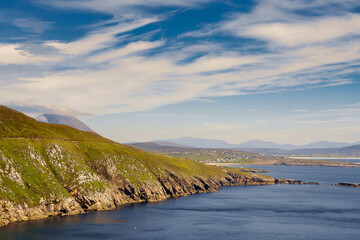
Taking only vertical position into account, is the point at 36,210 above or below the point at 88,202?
above

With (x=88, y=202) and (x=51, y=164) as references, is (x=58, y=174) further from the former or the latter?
(x=88, y=202)

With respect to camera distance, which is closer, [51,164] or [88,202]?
[88,202]

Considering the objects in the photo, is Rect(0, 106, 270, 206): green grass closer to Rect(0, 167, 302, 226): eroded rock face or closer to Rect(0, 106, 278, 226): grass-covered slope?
Rect(0, 106, 278, 226): grass-covered slope

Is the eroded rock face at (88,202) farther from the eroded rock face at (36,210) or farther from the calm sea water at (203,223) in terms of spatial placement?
the calm sea water at (203,223)

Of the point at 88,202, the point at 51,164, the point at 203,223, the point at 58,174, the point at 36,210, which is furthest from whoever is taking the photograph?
the point at 51,164

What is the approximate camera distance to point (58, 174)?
14675 centimetres

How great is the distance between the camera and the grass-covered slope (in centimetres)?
12419

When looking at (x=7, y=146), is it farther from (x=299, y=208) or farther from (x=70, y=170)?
(x=299, y=208)

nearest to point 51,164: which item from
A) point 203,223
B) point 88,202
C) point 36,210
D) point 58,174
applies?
point 58,174

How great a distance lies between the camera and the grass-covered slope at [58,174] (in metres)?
124

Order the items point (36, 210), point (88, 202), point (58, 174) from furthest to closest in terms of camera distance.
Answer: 1. point (58, 174)
2. point (88, 202)
3. point (36, 210)

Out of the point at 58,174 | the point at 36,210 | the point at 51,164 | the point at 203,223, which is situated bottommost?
the point at 203,223

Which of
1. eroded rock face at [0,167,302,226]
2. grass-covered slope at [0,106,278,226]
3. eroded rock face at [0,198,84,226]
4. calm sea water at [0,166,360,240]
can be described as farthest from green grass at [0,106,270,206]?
calm sea water at [0,166,360,240]

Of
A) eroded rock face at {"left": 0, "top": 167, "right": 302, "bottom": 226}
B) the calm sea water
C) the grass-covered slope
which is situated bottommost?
the calm sea water
